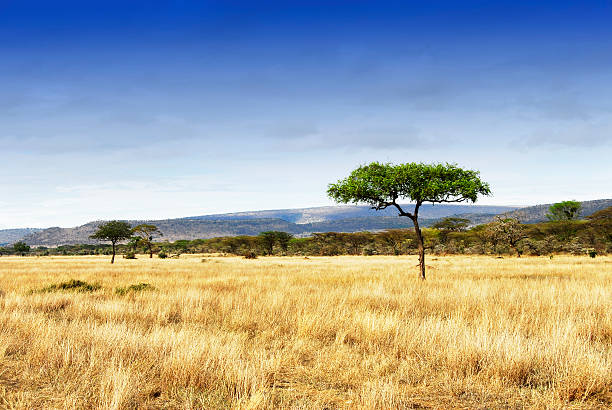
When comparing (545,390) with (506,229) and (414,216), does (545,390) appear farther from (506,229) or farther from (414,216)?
(506,229)

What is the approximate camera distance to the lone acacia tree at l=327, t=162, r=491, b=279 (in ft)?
65.5

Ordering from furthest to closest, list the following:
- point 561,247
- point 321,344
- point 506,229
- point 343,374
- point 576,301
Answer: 1. point 561,247
2. point 506,229
3. point 576,301
4. point 321,344
5. point 343,374

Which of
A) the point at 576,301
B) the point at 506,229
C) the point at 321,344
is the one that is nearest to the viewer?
the point at 321,344

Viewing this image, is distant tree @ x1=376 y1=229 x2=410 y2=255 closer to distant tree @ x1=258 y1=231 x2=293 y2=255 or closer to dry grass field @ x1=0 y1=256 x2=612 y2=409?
distant tree @ x1=258 y1=231 x2=293 y2=255

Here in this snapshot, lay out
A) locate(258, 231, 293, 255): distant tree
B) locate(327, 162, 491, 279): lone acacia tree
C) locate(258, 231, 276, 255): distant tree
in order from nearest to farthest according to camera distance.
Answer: locate(327, 162, 491, 279): lone acacia tree, locate(258, 231, 276, 255): distant tree, locate(258, 231, 293, 255): distant tree

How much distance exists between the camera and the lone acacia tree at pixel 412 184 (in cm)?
1997

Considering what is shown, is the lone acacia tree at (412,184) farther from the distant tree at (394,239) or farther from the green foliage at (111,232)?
the distant tree at (394,239)

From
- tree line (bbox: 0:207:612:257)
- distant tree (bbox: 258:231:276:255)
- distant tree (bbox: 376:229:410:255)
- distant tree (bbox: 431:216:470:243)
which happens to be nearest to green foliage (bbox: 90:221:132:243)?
tree line (bbox: 0:207:612:257)

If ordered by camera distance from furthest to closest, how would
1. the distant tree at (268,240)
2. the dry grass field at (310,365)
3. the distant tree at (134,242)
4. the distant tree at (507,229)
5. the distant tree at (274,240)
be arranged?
1. the distant tree at (274,240)
2. the distant tree at (268,240)
3. the distant tree at (134,242)
4. the distant tree at (507,229)
5. the dry grass field at (310,365)

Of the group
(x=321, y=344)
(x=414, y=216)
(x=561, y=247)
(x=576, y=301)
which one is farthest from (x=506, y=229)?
(x=321, y=344)

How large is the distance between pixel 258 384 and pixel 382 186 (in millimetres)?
16616

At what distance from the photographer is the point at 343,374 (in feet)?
17.6

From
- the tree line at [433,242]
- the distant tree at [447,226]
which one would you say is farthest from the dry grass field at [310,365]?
the distant tree at [447,226]

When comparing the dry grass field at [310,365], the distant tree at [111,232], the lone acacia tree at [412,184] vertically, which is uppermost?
the lone acacia tree at [412,184]
